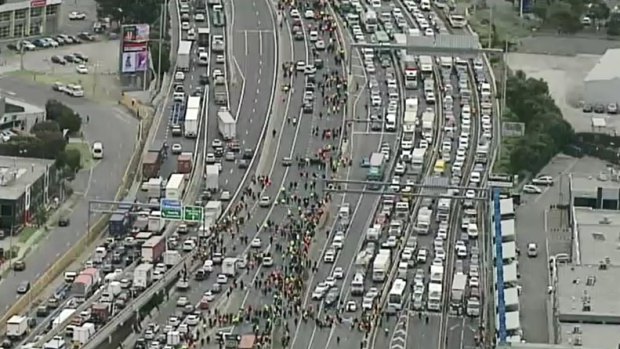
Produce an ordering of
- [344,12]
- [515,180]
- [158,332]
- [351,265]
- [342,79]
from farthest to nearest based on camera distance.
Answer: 1. [344,12]
2. [342,79]
3. [515,180]
4. [351,265]
5. [158,332]

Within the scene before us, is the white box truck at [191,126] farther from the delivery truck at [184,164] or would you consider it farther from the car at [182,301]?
the car at [182,301]

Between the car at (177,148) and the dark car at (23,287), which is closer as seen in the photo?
the dark car at (23,287)

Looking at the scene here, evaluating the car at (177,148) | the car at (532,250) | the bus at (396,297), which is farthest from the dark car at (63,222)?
the car at (532,250)

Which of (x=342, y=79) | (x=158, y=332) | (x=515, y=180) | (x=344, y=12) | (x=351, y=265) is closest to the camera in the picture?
(x=158, y=332)

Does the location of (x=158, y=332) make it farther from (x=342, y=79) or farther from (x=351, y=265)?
(x=342, y=79)

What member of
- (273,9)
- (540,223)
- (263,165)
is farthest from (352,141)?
(273,9)

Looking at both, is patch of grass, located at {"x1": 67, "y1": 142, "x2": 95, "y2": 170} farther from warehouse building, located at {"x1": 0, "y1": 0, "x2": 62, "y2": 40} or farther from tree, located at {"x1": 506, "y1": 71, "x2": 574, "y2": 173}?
warehouse building, located at {"x1": 0, "y1": 0, "x2": 62, "y2": 40}

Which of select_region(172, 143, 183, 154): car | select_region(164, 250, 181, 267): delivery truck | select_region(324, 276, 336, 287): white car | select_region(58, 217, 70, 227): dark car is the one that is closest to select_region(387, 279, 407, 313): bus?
select_region(324, 276, 336, 287): white car

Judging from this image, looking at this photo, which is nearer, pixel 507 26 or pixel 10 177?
pixel 10 177
